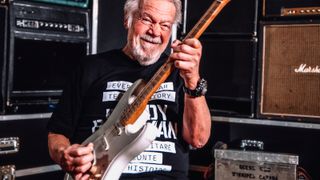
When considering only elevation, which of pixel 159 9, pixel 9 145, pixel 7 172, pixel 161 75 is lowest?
pixel 7 172

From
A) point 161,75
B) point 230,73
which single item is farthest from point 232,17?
point 161,75

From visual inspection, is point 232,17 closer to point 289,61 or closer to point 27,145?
point 289,61

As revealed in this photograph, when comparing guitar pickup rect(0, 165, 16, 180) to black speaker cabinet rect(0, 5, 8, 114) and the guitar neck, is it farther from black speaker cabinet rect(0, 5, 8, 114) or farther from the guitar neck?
the guitar neck

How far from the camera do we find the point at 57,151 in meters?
1.58

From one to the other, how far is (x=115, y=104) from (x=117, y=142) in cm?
25

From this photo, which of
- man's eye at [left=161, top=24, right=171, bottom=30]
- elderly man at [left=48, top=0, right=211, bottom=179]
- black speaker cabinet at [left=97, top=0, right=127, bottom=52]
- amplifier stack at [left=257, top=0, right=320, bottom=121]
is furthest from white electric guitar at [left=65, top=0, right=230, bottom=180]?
black speaker cabinet at [left=97, top=0, right=127, bottom=52]

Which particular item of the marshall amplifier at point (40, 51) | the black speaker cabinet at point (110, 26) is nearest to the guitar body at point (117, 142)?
the marshall amplifier at point (40, 51)

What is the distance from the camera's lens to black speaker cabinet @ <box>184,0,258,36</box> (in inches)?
81.8

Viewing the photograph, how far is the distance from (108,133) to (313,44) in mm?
933

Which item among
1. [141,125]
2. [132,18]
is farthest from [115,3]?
[141,125]

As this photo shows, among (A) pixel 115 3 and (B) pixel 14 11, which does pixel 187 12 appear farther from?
(B) pixel 14 11

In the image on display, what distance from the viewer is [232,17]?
213 cm

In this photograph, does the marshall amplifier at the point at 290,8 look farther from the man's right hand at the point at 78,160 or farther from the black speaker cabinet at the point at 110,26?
the man's right hand at the point at 78,160

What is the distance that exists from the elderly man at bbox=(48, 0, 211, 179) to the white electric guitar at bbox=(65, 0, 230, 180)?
0.14 meters
